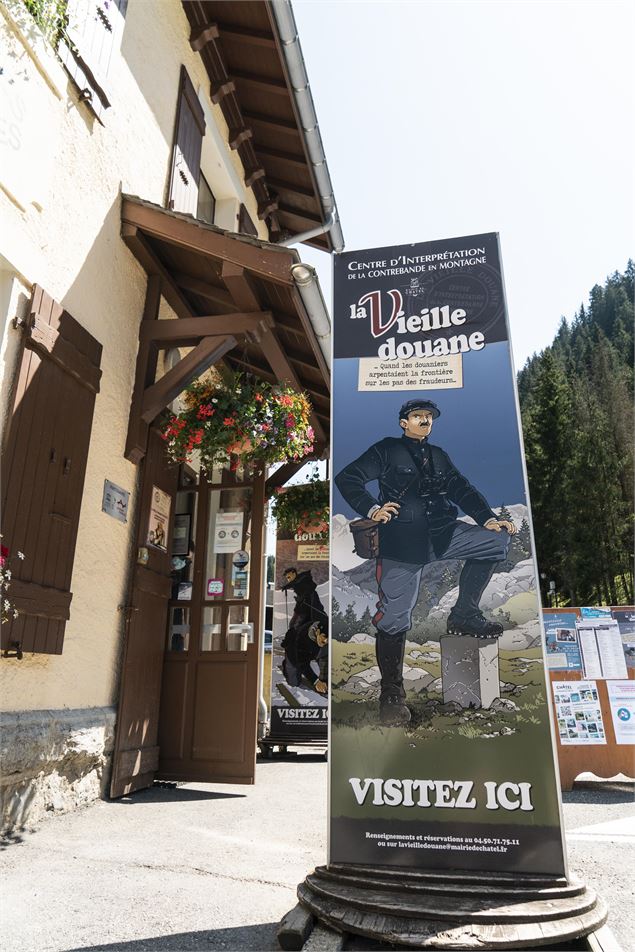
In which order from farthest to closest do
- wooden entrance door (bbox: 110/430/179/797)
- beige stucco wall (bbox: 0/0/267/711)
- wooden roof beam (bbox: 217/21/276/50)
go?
wooden roof beam (bbox: 217/21/276/50)
wooden entrance door (bbox: 110/430/179/797)
beige stucco wall (bbox: 0/0/267/711)

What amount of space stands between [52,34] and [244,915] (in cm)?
494

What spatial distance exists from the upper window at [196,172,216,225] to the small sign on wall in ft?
14.4

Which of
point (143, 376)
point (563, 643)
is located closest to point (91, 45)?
point (143, 376)

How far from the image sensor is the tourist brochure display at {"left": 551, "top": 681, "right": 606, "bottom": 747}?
6078mm

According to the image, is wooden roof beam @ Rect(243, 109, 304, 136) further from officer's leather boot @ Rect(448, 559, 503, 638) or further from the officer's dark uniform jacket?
officer's leather boot @ Rect(448, 559, 503, 638)

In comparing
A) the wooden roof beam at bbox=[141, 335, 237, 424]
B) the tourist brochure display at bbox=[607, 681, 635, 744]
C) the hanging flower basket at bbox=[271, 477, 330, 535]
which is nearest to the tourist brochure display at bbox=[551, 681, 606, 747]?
the tourist brochure display at bbox=[607, 681, 635, 744]

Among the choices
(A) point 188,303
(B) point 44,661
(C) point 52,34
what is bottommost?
(B) point 44,661

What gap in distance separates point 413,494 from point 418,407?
42cm

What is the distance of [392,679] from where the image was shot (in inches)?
109

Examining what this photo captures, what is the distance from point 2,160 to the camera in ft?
12.3

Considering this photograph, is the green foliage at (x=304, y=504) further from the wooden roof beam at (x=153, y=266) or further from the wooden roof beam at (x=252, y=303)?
the wooden roof beam at (x=153, y=266)

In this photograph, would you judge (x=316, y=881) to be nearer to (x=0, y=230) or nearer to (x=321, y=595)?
(x=0, y=230)

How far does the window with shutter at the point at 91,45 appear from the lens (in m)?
4.58

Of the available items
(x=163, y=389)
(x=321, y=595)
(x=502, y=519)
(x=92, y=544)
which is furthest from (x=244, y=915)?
(x=321, y=595)
